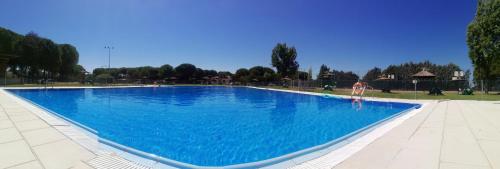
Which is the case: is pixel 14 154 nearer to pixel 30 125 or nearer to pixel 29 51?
pixel 30 125

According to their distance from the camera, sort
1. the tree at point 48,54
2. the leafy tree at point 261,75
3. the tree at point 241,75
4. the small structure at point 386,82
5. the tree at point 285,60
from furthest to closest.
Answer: the tree at point 241,75, the leafy tree at point 261,75, the tree at point 285,60, the tree at point 48,54, the small structure at point 386,82

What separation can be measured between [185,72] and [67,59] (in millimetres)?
20510

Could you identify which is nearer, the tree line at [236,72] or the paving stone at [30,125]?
the paving stone at [30,125]

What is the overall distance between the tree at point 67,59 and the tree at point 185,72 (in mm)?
17944

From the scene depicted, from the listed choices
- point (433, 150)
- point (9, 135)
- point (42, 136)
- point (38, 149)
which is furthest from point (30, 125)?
point (433, 150)

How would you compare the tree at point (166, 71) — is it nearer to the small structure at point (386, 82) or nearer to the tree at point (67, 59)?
the tree at point (67, 59)

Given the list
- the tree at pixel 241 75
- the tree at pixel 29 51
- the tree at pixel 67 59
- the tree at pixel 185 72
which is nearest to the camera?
the tree at pixel 29 51

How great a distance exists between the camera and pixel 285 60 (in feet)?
136

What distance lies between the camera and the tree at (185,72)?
2112 inches

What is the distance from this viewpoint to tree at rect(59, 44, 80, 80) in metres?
42.0

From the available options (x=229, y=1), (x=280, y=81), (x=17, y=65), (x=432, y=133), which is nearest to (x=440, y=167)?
(x=432, y=133)

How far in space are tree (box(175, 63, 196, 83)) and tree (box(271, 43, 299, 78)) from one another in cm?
2076

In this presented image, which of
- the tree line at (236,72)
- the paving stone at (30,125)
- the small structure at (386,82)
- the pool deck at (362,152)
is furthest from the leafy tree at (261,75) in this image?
the pool deck at (362,152)

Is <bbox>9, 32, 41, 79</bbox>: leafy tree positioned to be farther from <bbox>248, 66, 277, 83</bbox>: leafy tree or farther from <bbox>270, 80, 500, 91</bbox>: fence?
<bbox>270, 80, 500, 91</bbox>: fence
